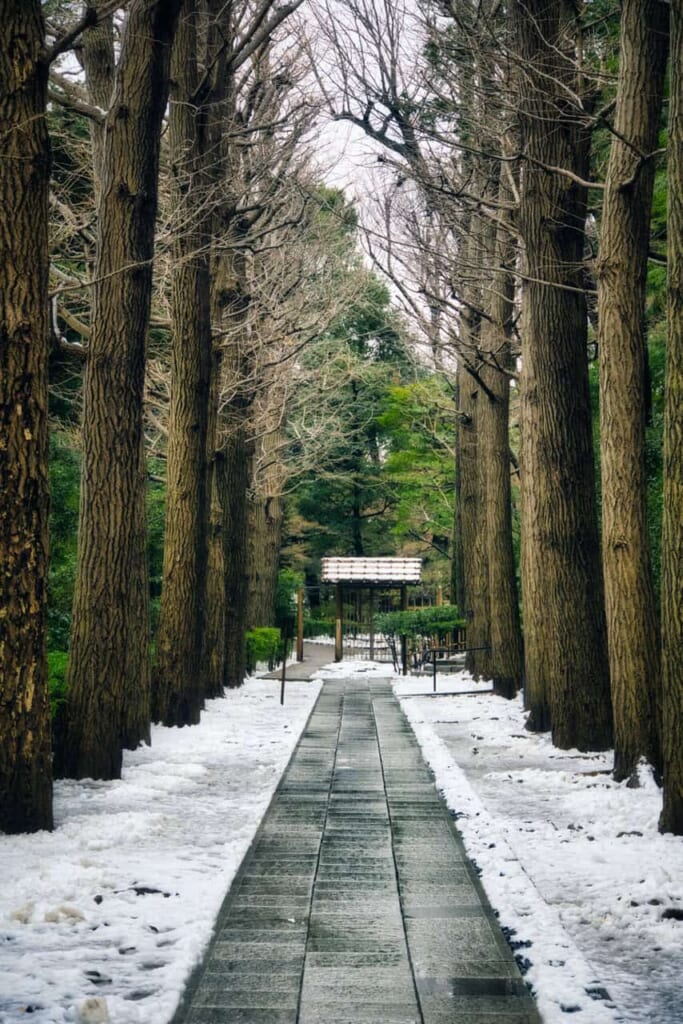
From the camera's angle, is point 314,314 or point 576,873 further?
point 314,314

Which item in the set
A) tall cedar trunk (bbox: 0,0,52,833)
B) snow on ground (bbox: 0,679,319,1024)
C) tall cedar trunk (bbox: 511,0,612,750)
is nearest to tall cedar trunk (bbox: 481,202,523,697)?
tall cedar trunk (bbox: 511,0,612,750)

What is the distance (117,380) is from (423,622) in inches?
863

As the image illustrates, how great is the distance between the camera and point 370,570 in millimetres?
30875

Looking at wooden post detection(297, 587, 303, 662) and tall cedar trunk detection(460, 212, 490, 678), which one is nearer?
tall cedar trunk detection(460, 212, 490, 678)

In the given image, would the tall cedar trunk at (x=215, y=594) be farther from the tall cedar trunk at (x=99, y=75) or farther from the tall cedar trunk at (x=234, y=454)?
the tall cedar trunk at (x=99, y=75)

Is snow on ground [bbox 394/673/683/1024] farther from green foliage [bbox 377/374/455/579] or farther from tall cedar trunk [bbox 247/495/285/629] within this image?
green foliage [bbox 377/374/455/579]

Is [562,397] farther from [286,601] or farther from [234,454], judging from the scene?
[286,601]

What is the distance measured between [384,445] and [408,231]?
1181 inches

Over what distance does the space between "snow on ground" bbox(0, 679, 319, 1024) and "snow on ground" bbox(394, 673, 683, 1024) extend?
1553mm

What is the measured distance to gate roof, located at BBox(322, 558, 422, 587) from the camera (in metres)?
30.4

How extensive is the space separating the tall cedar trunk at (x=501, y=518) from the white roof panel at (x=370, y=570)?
44.3 feet

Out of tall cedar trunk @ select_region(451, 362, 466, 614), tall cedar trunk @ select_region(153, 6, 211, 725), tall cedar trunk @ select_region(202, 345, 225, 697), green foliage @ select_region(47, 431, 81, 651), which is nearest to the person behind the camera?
tall cedar trunk @ select_region(153, 6, 211, 725)

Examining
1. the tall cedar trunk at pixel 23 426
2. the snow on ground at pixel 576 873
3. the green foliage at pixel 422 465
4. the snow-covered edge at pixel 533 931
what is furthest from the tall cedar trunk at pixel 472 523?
the tall cedar trunk at pixel 23 426

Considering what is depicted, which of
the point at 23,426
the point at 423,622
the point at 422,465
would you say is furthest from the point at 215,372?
the point at 422,465
